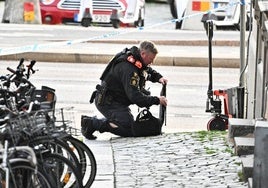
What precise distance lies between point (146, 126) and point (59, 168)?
4.21 m

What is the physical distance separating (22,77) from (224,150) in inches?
94.5

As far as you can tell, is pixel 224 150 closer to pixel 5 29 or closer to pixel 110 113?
pixel 110 113

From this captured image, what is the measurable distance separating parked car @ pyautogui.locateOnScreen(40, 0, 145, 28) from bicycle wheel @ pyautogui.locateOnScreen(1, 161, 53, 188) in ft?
75.5

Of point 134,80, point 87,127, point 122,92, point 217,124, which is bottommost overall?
point 217,124

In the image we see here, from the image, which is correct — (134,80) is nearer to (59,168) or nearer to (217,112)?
(217,112)

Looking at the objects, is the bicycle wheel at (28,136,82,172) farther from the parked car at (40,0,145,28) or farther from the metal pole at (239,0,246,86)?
the parked car at (40,0,145,28)

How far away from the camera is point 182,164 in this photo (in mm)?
10273

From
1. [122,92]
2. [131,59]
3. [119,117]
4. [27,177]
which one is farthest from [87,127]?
[27,177]

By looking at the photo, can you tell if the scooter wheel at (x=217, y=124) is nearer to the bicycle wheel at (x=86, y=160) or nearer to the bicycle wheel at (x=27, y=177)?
the bicycle wheel at (x=86, y=160)

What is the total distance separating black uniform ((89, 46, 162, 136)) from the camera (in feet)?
39.3

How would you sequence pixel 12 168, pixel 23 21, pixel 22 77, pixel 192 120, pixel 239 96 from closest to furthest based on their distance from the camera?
pixel 12 168 → pixel 22 77 → pixel 239 96 → pixel 192 120 → pixel 23 21

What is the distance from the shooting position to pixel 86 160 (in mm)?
8984

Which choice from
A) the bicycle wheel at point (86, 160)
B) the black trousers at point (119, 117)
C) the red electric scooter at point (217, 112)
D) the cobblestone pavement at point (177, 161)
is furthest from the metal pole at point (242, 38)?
the bicycle wheel at point (86, 160)

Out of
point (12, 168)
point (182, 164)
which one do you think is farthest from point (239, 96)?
point (12, 168)
